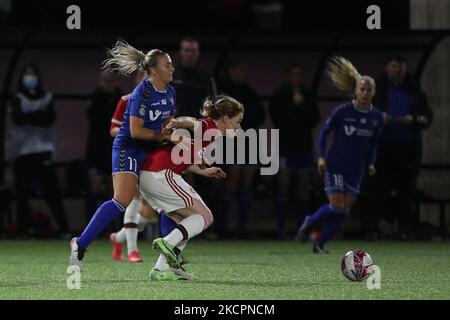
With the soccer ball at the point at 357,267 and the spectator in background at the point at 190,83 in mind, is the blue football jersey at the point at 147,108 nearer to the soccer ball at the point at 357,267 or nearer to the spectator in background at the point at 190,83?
the soccer ball at the point at 357,267

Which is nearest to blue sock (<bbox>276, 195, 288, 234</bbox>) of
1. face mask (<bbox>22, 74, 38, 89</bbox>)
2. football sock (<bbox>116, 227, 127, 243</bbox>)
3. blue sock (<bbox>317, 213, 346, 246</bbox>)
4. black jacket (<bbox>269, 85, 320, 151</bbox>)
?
black jacket (<bbox>269, 85, 320, 151</bbox>)

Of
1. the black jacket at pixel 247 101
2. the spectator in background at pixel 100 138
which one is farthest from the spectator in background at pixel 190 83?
the spectator in background at pixel 100 138

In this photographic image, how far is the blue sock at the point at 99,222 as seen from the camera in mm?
9789

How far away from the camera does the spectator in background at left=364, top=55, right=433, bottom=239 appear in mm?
15508

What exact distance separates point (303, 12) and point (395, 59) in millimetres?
4922

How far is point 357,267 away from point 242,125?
20.1 ft

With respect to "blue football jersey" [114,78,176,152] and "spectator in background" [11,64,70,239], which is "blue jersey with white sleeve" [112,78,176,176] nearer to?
"blue football jersey" [114,78,176,152]

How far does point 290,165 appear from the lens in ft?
52.1

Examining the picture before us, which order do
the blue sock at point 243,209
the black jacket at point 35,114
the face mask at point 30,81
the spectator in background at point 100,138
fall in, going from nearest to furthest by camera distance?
the face mask at point 30,81
the spectator in background at point 100,138
the black jacket at point 35,114
the blue sock at point 243,209

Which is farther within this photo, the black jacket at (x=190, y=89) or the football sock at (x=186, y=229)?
the black jacket at (x=190, y=89)

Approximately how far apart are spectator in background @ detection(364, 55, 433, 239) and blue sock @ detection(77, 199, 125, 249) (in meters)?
6.14

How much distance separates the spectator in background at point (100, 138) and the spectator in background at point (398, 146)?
10.6 ft

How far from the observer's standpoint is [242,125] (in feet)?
51.1
